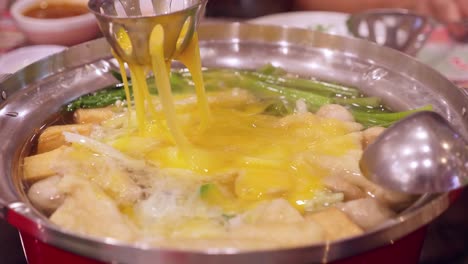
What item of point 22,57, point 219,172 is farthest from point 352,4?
point 219,172

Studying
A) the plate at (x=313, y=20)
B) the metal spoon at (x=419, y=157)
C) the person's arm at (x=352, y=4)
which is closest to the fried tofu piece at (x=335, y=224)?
the metal spoon at (x=419, y=157)

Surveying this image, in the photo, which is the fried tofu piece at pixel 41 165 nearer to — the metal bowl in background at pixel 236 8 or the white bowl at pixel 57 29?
the white bowl at pixel 57 29

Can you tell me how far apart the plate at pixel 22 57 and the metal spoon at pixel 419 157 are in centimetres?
221

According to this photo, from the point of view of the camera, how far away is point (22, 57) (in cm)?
314

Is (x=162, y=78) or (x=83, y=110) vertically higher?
(x=162, y=78)

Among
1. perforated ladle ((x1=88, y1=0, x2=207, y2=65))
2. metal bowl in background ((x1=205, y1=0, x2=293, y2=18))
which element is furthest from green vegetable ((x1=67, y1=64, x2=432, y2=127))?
metal bowl in background ((x1=205, y1=0, x2=293, y2=18))

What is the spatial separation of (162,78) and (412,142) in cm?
93

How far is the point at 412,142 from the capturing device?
1557 mm

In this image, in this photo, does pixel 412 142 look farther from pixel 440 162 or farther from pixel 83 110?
pixel 83 110

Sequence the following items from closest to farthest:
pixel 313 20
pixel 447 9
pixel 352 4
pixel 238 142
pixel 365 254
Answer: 1. pixel 365 254
2. pixel 238 142
3. pixel 313 20
4. pixel 447 9
5. pixel 352 4

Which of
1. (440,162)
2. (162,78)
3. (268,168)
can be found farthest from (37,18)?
(440,162)

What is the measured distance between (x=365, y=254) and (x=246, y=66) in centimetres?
159

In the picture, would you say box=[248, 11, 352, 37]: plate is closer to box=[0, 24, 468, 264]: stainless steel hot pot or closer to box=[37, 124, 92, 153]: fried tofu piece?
box=[0, 24, 468, 264]: stainless steel hot pot

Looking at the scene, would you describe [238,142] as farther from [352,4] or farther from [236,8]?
[236,8]
